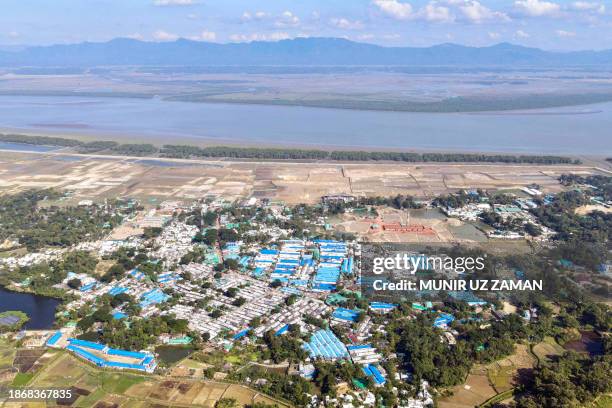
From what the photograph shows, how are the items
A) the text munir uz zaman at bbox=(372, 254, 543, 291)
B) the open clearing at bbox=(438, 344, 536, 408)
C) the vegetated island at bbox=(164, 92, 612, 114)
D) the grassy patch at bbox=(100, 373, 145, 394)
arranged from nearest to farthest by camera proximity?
the open clearing at bbox=(438, 344, 536, 408)
the grassy patch at bbox=(100, 373, 145, 394)
the text munir uz zaman at bbox=(372, 254, 543, 291)
the vegetated island at bbox=(164, 92, 612, 114)

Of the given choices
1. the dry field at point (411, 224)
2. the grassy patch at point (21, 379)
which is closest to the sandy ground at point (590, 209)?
the dry field at point (411, 224)

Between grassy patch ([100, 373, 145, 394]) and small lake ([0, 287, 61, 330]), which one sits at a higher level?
small lake ([0, 287, 61, 330])

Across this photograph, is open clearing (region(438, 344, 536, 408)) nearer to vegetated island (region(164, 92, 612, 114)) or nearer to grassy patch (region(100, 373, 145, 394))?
grassy patch (region(100, 373, 145, 394))

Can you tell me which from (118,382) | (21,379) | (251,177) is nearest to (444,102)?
(251,177)

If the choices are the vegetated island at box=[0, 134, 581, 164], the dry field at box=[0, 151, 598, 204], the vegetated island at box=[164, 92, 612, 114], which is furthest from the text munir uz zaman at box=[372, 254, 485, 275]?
the vegetated island at box=[164, 92, 612, 114]

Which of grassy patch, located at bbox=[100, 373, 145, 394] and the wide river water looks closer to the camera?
grassy patch, located at bbox=[100, 373, 145, 394]

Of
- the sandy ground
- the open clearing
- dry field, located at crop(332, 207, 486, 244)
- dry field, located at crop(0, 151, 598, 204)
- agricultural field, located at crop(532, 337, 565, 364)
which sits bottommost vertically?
the open clearing

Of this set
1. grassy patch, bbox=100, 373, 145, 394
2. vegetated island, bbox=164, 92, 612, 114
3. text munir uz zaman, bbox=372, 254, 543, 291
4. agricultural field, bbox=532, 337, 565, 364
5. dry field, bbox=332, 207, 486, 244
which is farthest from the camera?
vegetated island, bbox=164, 92, 612, 114
